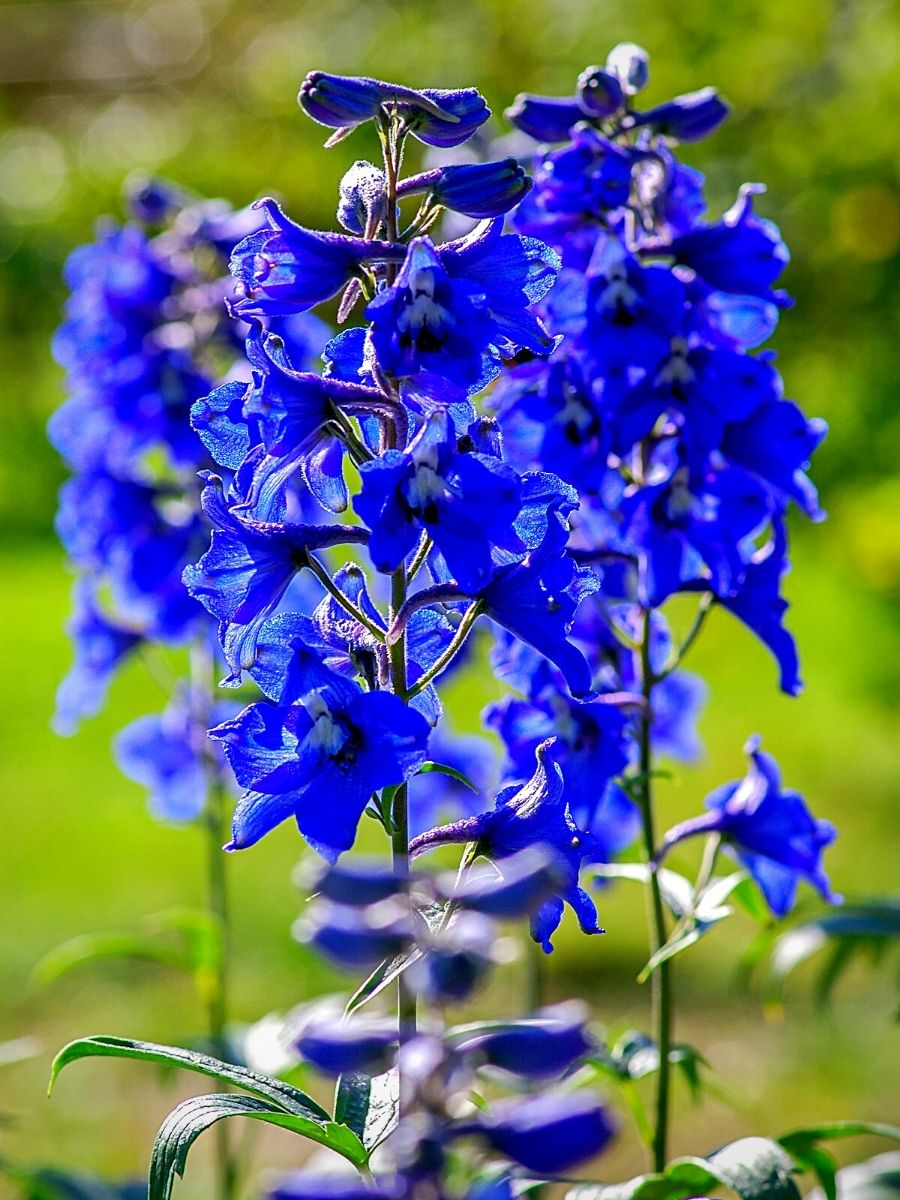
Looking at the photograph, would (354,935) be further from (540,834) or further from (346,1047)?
(540,834)

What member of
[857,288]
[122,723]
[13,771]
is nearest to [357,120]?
[13,771]

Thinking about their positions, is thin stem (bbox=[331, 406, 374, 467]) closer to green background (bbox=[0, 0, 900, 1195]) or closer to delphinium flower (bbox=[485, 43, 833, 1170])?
delphinium flower (bbox=[485, 43, 833, 1170])

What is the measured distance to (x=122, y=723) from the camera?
25.3 ft

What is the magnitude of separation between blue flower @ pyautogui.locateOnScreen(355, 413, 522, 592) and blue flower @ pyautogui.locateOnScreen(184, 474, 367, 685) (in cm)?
10

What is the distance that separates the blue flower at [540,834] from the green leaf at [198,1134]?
0.27 meters

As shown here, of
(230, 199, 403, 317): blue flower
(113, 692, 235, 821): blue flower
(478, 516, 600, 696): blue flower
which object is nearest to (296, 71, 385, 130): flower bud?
(230, 199, 403, 317): blue flower

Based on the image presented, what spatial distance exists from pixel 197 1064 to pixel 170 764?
6.26ft

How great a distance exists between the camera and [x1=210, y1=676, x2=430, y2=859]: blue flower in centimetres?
155

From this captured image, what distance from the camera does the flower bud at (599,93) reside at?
2.29 metres

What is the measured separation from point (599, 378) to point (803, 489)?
33cm

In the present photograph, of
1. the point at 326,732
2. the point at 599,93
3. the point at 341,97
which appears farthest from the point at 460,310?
the point at 599,93

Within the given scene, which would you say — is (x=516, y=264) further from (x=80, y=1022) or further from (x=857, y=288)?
(x=857, y=288)

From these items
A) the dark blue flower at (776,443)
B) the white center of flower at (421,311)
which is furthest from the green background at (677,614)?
the white center of flower at (421,311)

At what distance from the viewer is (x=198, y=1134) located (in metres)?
1.58
